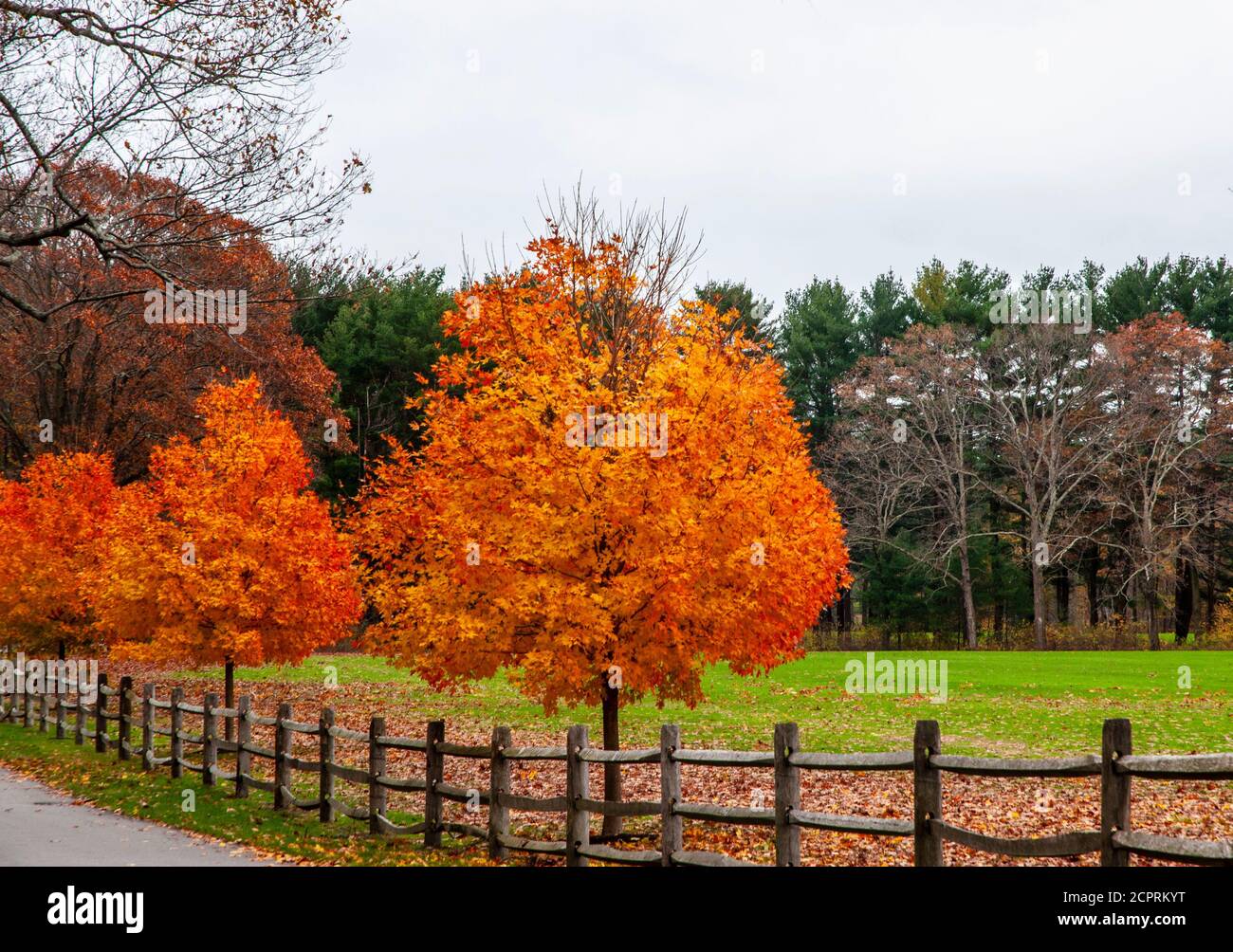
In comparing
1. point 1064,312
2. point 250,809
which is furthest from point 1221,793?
point 1064,312

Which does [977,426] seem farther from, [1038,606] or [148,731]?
[148,731]

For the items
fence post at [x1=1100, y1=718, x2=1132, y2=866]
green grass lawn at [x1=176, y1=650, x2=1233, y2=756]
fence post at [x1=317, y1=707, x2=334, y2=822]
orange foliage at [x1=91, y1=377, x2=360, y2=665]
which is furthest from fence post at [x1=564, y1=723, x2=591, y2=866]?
orange foliage at [x1=91, y1=377, x2=360, y2=665]

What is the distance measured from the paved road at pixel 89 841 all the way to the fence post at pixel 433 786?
1.93 meters

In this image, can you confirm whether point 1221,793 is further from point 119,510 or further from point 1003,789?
point 119,510

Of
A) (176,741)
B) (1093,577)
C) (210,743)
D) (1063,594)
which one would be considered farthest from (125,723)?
(1063,594)

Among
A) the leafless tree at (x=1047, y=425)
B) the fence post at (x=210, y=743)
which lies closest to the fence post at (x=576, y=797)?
the fence post at (x=210, y=743)

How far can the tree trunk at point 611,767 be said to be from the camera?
1347 centimetres

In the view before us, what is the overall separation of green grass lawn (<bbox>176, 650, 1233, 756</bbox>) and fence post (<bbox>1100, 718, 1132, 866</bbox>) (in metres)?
12.2

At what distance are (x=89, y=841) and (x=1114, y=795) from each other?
11387mm

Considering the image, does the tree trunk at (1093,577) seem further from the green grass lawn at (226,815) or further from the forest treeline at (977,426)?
the green grass lawn at (226,815)

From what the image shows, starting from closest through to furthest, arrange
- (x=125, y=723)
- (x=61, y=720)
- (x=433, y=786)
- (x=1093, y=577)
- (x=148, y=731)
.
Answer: (x=433, y=786) < (x=148, y=731) < (x=125, y=723) < (x=61, y=720) < (x=1093, y=577)

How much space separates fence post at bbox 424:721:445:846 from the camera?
43.0ft

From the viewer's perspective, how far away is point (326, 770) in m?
14.9
